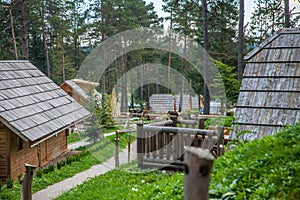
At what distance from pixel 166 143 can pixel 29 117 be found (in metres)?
4.61

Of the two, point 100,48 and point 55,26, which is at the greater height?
point 55,26

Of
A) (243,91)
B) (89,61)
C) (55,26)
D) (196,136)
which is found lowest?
(196,136)

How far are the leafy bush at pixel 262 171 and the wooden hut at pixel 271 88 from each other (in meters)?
1.45

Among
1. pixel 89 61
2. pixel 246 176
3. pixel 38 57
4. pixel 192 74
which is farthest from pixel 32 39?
pixel 246 176

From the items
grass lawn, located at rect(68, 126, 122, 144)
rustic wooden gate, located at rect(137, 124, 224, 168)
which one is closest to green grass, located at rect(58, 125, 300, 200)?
rustic wooden gate, located at rect(137, 124, 224, 168)

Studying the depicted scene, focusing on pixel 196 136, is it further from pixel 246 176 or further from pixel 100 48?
pixel 100 48

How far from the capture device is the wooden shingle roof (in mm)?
9320

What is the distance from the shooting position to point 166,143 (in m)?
7.85

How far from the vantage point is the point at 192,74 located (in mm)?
32562

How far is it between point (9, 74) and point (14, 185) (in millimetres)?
4472

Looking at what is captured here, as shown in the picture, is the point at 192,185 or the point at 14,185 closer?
the point at 192,185

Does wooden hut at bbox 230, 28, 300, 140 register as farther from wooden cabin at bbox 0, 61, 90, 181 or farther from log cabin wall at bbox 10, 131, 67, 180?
log cabin wall at bbox 10, 131, 67, 180

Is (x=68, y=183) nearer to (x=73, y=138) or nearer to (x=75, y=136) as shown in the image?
(x=73, y=138)

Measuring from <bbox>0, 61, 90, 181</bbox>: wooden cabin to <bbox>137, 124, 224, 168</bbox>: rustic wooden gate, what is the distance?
3117 mm
